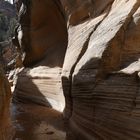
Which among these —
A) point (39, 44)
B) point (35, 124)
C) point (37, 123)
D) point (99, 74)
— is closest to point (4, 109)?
point (99, 74)

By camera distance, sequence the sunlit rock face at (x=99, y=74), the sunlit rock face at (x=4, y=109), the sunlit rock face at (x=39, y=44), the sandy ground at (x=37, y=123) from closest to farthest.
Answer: the sunlit rock face at (x=4, y=109) < the sunlit rock face at (x=99, y=74) < the sandy ground at (x=37, y=123) < the sunlit rock face at (x=39, y=44)

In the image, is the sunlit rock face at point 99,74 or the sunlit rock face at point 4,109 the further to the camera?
the sunlit rock face at point 99,74

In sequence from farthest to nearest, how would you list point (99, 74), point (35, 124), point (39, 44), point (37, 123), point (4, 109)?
point (39, 44), point (37, 123), point (35, 124), point (99, 74), point (4, 109)

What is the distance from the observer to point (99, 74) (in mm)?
7500

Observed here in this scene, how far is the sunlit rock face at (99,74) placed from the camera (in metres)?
6.42

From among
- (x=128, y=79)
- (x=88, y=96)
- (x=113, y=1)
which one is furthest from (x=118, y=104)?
(x=113, y=1)

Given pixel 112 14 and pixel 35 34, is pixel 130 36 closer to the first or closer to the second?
pixel 112 14

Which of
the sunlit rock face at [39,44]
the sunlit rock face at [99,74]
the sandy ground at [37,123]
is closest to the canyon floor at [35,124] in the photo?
the sandy ground at [37,123]

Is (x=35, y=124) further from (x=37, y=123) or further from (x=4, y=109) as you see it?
(x=4, y=109)

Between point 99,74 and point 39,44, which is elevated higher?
point 39,44

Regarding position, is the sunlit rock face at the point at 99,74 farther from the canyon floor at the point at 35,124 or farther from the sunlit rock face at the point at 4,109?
the sunlit rock face at the point at 4,109

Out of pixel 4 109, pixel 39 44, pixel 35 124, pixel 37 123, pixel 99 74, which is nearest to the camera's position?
pixel 4 109

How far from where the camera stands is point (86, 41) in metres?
9.41

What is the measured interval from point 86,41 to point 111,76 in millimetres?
2449
